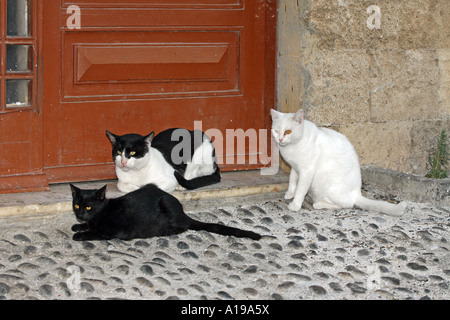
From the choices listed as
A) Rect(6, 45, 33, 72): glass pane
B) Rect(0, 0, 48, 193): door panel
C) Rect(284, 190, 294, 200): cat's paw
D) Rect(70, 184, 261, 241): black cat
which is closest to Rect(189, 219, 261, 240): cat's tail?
Rect(70, 184, 261, 241): black cat

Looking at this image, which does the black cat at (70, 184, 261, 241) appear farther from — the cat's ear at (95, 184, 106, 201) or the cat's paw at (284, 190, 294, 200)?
the cat's paw at (284, 190, 294, 200)

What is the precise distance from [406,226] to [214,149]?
1706 mm

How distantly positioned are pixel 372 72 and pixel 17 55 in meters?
3.01

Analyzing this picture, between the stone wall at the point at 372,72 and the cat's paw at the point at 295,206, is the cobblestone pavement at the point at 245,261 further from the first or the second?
the stone wall at the point at 372,72

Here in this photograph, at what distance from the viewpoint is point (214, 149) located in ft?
20.2

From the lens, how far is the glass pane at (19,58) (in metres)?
5.33

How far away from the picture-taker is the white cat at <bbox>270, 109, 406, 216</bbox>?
5.69 meters

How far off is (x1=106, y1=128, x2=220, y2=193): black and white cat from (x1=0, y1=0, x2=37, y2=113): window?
2.33 feet

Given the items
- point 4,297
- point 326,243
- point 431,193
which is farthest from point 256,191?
point 4,297

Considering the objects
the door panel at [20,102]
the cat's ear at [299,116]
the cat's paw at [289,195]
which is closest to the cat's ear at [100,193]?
the door panel at [20,102]

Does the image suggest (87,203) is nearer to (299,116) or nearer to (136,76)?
(136,76)

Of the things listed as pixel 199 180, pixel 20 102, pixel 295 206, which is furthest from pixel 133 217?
pixel 295 206

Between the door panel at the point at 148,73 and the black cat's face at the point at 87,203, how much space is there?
917 millimetres

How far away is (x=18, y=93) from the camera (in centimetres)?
543
